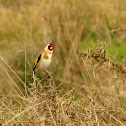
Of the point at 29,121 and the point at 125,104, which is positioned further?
the point at 125,104

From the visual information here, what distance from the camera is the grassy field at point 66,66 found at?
2570mm

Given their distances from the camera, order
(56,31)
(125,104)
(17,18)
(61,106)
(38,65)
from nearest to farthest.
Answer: (61,106), (125,104), (38,65), (56,31), (17,18)

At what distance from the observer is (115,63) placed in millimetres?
2855

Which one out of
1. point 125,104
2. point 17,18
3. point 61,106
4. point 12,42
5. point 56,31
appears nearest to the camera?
point 61,106

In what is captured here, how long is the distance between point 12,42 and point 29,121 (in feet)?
15.9

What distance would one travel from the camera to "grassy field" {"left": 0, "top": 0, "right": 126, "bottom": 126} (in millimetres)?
2570

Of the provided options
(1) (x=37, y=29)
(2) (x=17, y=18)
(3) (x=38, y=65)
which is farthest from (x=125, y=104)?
(2) (x=17, y=18)

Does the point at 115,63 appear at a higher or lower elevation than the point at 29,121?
higher

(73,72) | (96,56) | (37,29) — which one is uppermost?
(96,56)

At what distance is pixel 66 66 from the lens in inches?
232

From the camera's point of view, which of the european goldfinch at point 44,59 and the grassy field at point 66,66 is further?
the european goldfinch at point 44,59

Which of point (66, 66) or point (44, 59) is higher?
point (44, 59)

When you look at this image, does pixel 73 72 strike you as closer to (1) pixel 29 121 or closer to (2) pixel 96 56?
(2) pixel 96 56

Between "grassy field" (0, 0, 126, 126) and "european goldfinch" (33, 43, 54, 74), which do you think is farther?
"european goldfinch" (33, 43, 54, 74)
